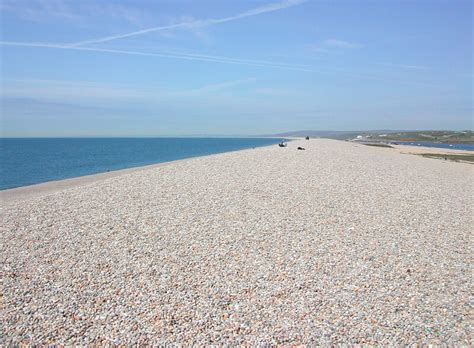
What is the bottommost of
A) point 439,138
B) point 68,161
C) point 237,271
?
point 68,161

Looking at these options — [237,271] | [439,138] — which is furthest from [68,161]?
[439,138]

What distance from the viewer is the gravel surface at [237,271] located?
471 centimetres

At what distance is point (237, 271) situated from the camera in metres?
6.37

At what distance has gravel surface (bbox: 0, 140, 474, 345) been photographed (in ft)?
15.5

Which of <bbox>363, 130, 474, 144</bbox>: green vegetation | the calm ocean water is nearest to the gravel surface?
the calm ocean water

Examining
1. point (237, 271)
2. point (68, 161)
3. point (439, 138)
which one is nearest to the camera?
point (237, 271)

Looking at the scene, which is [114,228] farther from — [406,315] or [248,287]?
[406,315]

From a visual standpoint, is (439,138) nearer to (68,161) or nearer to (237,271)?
(68,161)

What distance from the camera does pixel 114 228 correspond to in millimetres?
9078

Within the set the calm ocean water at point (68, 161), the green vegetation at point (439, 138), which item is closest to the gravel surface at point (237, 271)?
the calm ocean water at point (68, 161)

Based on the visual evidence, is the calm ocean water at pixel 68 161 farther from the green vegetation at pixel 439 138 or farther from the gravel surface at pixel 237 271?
the green vegetation at pixel 439 138

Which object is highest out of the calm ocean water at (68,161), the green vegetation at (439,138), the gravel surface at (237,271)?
the green vegetation at (439,138)

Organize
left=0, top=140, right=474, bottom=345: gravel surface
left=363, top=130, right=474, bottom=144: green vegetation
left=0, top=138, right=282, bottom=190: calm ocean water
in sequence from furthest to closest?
1. left=363, top=130, right=474, bottom=144: green vegetation
2. left=0, top=138, right=282, bottom=190: calm ocean water
3. left=0, top=140, right=474, bottom=345: gravel surface

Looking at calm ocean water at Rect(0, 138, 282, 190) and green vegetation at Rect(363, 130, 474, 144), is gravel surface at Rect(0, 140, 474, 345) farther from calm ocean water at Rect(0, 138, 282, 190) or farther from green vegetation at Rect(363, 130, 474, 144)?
green vegetation at Rect(363, 130, 474, 144)
